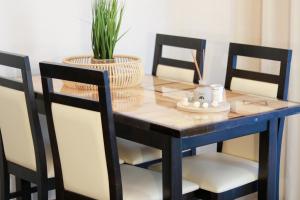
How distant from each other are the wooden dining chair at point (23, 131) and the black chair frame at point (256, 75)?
0.69 meters

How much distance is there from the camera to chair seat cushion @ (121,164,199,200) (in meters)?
2.07

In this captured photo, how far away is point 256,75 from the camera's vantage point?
8.54 ft

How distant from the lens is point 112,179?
1.95m

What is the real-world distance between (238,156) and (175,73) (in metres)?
0.67

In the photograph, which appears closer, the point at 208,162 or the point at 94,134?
the point at 94,134

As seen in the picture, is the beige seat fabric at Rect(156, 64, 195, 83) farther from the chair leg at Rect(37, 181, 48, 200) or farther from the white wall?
the chair leg at Rect(37, 181, 48, 200)

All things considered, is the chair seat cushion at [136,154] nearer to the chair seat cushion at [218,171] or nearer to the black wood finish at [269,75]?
the chair seat cushion at [218,171]

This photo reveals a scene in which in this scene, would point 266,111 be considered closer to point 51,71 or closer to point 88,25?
point 51,71

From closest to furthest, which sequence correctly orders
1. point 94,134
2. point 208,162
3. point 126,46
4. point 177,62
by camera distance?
1. point 94,134
2. point 208,162
3. point 177,62
4. point 126,46

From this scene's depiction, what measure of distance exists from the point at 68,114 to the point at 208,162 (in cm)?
76

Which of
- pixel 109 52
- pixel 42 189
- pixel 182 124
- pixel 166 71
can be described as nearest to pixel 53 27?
pixel 109 52

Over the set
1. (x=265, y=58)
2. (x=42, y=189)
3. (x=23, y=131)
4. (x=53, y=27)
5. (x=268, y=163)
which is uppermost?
(x=53, y=27)

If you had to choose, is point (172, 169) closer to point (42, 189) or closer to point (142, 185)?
point (142, 185)

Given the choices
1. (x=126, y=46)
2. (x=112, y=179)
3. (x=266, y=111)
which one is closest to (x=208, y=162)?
(x=266, y=111)
